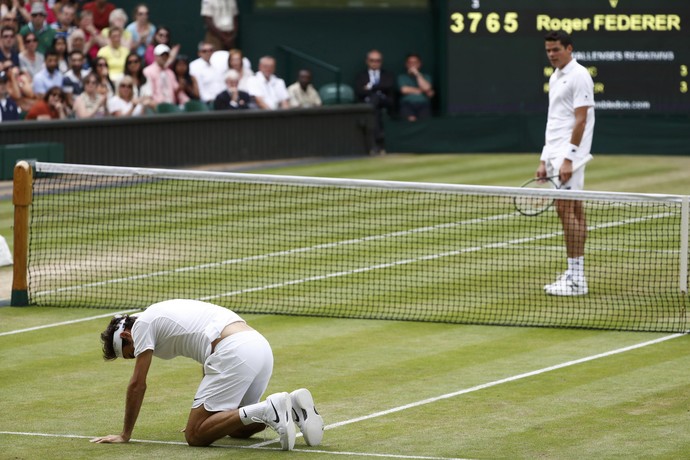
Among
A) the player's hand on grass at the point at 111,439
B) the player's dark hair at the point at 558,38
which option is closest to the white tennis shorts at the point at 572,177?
the player's dark hair at the point at 558,38

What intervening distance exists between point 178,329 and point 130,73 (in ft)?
57.6

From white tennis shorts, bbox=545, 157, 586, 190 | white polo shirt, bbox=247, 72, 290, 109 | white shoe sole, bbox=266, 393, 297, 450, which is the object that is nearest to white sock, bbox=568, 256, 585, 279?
white tennis shorts, bbox=545, 157, 586, 190

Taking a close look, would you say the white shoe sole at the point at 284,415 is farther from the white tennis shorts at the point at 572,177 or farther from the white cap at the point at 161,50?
the white cap at the point at 161,50

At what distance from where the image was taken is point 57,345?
12195 mm

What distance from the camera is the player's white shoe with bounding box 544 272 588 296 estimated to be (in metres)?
14.2

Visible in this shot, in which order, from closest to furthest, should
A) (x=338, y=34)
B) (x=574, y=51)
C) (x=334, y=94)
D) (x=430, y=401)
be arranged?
(x=430, y=401) < (x=574, y=51) < (x=334, y=94) < (x=338, y=34)

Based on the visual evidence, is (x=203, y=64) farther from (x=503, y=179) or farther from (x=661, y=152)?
(x=661, y=152)

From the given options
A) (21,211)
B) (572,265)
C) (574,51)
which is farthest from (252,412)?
(574,51)

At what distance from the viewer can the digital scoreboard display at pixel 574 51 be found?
2733 cm

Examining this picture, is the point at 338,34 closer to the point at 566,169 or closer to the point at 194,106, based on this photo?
the point at 194,106

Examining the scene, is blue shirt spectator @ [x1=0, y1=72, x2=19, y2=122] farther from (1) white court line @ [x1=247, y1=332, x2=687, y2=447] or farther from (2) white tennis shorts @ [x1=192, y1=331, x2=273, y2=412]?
(2) white tennis shorts @ [x1=192, y1=331, x2=273, y2=412]

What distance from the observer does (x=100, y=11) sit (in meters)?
28.9

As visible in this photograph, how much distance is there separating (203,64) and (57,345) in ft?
52.7

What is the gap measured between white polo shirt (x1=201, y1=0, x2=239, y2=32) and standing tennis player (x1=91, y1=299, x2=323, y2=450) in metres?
21.9
